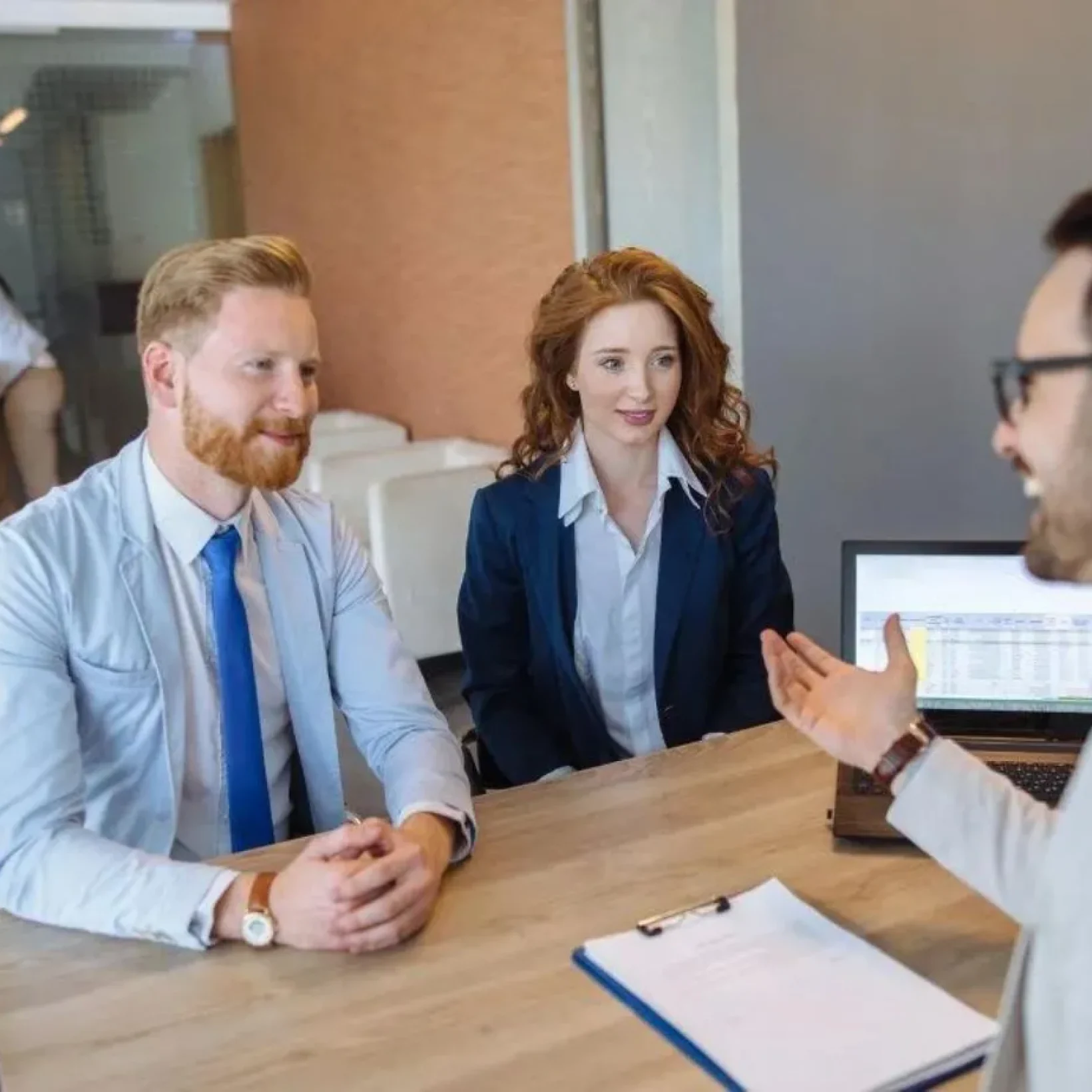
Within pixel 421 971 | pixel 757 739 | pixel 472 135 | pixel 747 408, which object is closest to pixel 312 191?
pixel 472 135

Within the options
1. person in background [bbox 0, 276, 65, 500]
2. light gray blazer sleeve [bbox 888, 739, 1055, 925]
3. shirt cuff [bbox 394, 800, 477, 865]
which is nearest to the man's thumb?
light gray blazer sleeve [bbox 888, 739, 1055, 925]

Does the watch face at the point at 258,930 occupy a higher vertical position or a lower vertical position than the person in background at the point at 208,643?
lower

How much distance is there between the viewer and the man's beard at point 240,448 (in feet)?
5.53

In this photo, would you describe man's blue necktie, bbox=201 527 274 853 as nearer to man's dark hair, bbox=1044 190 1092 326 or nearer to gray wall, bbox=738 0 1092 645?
man's dark hair, bbox=1044 190 1092 326

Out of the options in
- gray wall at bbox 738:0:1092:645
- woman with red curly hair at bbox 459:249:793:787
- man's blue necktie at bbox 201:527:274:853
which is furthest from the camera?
gray wall at bbox 738:0:1092:645

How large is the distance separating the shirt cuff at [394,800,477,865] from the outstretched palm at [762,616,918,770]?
0.39m

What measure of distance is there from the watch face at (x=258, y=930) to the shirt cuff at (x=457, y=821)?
24cm

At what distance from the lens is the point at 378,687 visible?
1.77 meters

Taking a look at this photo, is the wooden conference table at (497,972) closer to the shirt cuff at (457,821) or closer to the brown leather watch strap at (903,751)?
→ the shirt cuff at (457,821)

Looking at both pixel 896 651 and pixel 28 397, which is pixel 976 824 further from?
pixel 28 397

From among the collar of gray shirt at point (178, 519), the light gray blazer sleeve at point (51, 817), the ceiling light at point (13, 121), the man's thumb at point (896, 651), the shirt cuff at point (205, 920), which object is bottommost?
the shirt cuff at point (205, 920)

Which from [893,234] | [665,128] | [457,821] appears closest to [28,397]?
[665,128]

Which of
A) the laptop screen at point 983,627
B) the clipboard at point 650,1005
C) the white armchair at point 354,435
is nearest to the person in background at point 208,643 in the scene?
the clipboard at point 650,1005

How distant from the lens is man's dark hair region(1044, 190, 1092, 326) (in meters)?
0.97
